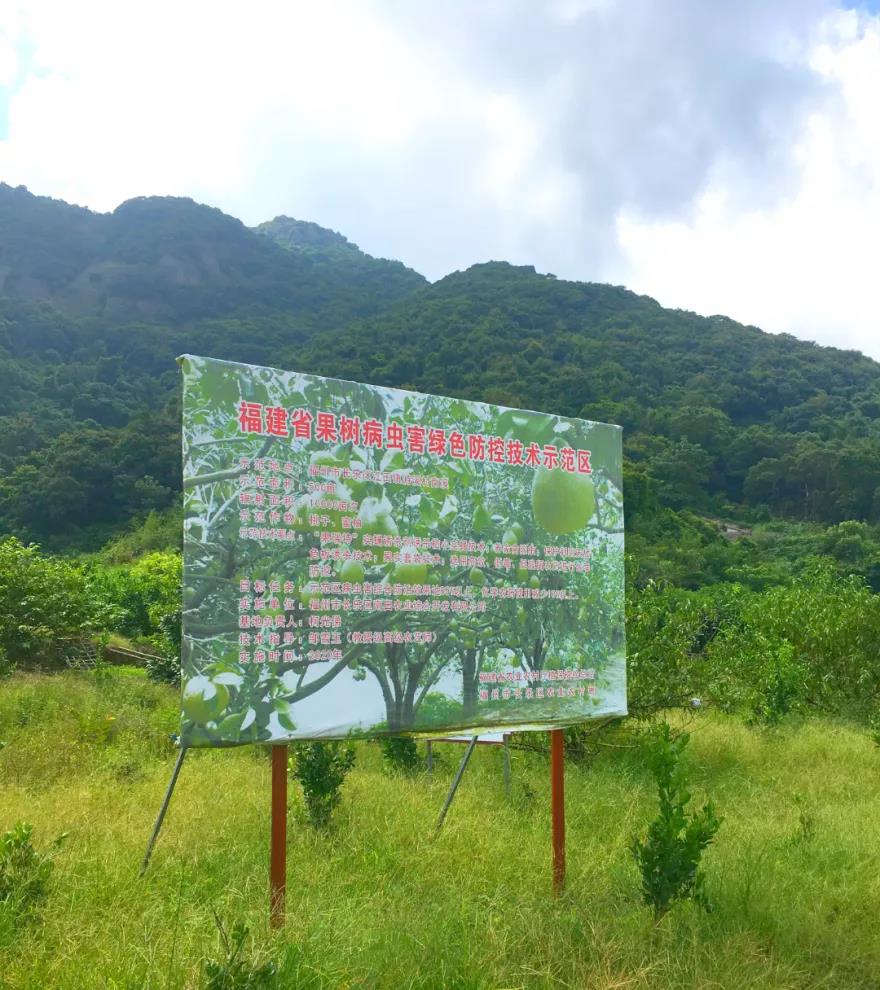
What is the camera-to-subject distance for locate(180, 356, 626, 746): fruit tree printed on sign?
3.04 metres

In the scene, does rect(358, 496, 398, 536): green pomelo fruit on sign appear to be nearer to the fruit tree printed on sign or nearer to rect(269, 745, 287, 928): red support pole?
the fruit tree printed on sign

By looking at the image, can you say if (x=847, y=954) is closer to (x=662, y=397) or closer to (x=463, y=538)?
(x=463, y=538)

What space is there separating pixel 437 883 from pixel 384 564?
158 cm

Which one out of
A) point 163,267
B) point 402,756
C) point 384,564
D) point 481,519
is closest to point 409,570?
point 384,564

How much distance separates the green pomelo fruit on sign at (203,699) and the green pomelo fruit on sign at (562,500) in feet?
5.68

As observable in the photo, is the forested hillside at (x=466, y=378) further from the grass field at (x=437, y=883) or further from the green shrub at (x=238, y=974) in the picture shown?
the green shrub at (x=238, y=974)

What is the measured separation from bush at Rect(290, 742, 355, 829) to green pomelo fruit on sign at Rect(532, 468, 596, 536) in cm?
205

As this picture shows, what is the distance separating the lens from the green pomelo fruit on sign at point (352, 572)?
3307 millimetres

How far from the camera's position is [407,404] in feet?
11.9

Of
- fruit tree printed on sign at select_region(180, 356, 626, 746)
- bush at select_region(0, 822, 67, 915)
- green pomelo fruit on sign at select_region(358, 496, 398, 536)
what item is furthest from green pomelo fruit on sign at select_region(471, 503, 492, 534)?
bush at select_region(0, 822, 67, 915)

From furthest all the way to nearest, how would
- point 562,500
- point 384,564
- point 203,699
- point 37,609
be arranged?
point 37,609 < point 562,500 < point 384,564 < point 203,699

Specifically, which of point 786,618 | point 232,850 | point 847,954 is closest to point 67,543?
point 786,618

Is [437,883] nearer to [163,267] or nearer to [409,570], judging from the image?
[409,570]

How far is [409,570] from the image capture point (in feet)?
11.5
